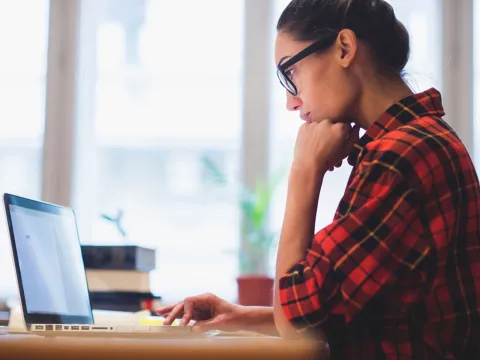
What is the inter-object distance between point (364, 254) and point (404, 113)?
297 mm

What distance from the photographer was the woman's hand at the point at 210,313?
1.42m

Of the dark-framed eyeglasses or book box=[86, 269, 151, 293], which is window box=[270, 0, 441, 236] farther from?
the dark-framed eyeglasses

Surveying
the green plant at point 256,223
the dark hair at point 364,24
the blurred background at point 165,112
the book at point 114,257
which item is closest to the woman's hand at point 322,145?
the dark hair at point 364,24

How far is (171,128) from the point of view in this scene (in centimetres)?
397

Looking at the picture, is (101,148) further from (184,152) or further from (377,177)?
(377,177)

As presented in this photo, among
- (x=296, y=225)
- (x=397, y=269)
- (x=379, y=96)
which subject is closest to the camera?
(x=397, y=269)

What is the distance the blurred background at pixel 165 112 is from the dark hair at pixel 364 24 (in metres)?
2.50

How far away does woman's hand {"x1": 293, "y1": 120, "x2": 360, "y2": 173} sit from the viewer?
4.14 ft

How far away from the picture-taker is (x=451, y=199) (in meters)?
1.07

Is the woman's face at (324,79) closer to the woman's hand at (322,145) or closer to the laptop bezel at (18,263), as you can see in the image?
the woman's hand at (322,145)

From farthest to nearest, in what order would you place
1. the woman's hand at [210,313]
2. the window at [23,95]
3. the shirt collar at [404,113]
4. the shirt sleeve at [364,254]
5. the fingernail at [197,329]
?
the window at [23,95], the woman's hand at [210,313], the fingernail at [197,329], the shirt collar at [404,113], the shirt sleeve at [364,254]

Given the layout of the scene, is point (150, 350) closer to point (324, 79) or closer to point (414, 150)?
point (414, 150)

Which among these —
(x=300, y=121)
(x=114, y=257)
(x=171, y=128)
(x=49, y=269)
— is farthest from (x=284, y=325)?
(x=171, y=128)

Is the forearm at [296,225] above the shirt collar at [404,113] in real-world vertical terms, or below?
below
